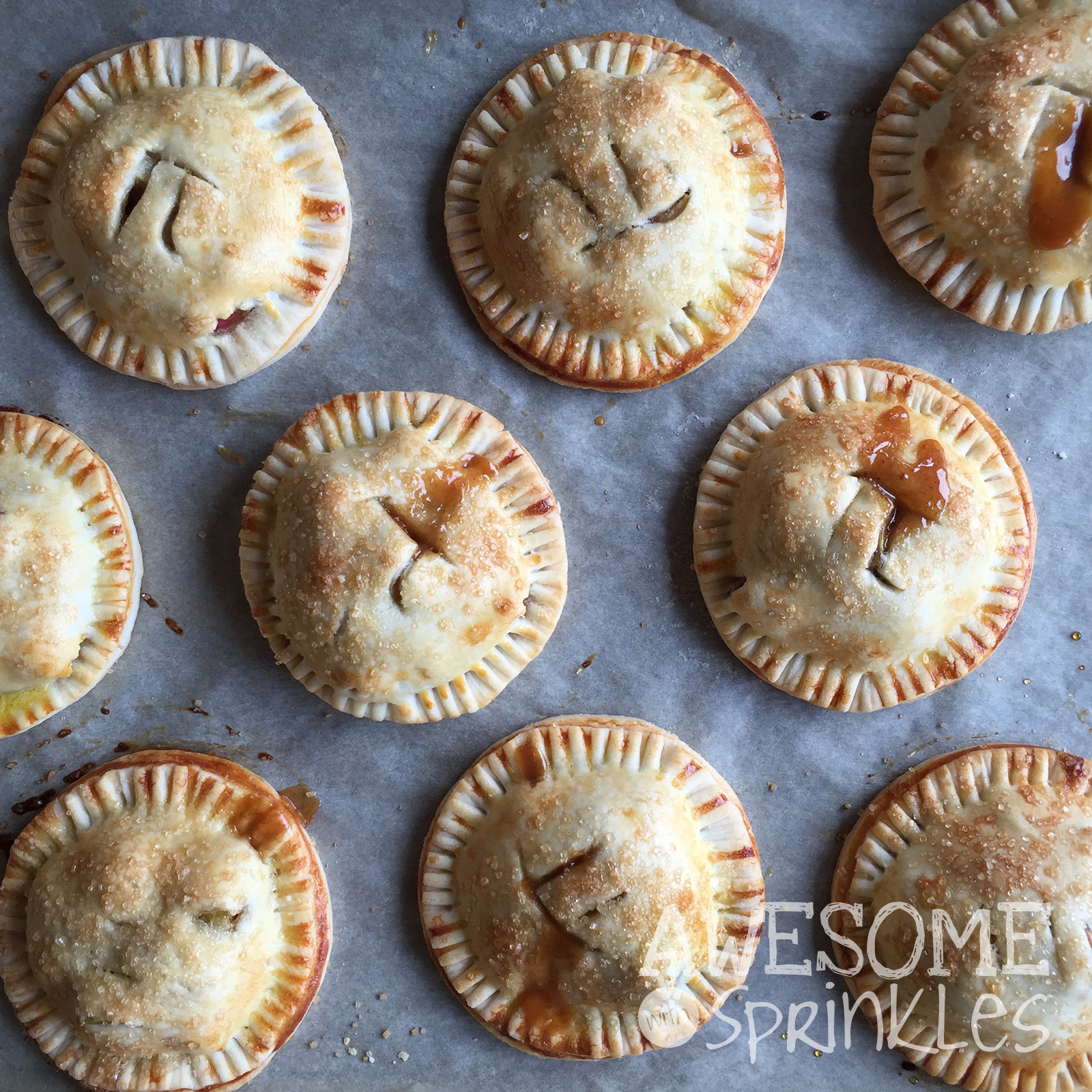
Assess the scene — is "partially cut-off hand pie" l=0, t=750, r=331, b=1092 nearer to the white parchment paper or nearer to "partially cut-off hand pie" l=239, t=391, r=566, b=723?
the white parchment paper

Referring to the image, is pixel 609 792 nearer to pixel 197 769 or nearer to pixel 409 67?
pixel 197 769

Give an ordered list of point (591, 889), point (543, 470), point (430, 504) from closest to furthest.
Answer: point (591, 889) → point (430, 504) → point (543, 470)

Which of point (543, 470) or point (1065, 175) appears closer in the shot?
point (1065, 175)

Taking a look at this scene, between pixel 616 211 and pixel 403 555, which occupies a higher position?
pixel 616 211

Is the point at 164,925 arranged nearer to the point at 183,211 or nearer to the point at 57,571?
the point at 57,571

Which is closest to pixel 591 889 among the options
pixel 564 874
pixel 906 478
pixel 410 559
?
pixel 564 874

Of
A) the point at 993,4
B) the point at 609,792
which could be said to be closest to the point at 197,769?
the point at 609,792
